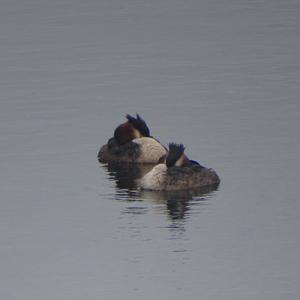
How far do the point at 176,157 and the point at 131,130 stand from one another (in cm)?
308

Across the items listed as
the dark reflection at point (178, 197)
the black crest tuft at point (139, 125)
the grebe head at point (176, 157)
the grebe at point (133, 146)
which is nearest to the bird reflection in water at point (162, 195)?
the dark reflection at point (178, 197)

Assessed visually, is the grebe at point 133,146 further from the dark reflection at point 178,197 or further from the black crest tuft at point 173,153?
the dark reflection at point 178,197

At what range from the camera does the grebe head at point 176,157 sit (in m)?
29.6

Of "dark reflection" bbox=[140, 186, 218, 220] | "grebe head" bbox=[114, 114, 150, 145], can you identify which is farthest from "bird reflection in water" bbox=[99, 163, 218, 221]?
"grebe head" bbox=[114, 114, 150, 145]

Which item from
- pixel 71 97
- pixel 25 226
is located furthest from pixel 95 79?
pixel 25 226

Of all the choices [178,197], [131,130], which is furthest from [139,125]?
[178,197]

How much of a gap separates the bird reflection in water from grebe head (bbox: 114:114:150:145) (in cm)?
143

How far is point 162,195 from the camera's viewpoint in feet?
95.0

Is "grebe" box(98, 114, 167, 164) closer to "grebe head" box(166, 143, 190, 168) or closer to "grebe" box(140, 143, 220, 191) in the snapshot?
"grebe head" box(166, 143, 190, 168)

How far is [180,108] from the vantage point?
35000mm

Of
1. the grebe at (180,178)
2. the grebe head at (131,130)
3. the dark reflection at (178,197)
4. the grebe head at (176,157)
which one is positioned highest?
the grebe head at (131,130)

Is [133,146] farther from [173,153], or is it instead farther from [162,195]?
[162,195]

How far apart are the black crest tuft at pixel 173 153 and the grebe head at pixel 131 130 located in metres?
2.75

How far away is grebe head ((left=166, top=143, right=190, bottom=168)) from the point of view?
2961 cm
